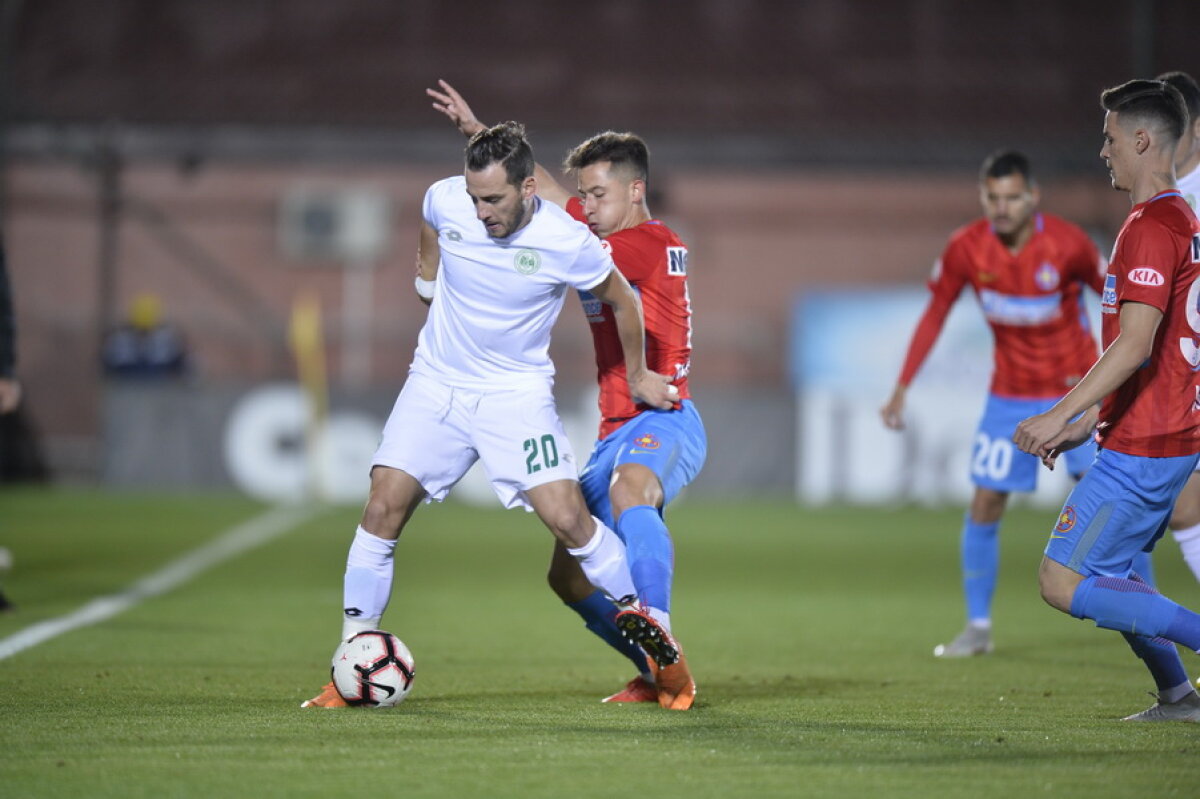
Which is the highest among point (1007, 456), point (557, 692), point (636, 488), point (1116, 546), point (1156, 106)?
point (1156, 106)

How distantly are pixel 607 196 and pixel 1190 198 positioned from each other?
2.40 metres

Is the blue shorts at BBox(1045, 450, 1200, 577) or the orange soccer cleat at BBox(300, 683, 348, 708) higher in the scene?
the blue shorts at BBox(1045, 450, 1200, 577)

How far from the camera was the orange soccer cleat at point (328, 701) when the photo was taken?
5926 mm

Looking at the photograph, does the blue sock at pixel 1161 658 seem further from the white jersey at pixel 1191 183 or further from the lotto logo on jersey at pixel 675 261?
the lotto logo on jersey at pixel 675 261

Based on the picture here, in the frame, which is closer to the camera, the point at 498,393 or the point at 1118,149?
the point at 1118,149

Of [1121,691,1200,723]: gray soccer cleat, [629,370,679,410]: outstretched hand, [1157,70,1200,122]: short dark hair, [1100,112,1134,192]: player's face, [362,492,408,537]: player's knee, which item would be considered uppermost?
[1157,70,1200,122]: short dark hair

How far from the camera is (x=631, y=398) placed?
21.5ft

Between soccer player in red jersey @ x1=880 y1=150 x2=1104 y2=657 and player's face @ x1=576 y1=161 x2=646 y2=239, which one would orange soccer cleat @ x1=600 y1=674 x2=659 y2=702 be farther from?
soccer player in red jersey @ x1=880 y1=150 x2=1104 y2=657

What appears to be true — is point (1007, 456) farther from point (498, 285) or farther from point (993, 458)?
point (498, 285)

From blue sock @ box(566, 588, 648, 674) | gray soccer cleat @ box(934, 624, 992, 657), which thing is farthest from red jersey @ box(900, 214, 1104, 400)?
blue sock @ box(566, 588, 648, 674)

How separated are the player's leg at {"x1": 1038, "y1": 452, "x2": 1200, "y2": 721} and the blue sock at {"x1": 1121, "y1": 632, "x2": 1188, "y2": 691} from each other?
A: 0.50 ft

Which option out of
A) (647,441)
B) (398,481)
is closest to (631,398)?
(647,441)

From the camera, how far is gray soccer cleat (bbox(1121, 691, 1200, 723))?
5781 millimetres

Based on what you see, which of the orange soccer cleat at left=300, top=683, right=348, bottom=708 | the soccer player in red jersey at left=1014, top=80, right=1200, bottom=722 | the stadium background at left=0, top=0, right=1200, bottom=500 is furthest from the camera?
the stadium background at left=0, top=0, right=1200, bottom=500
